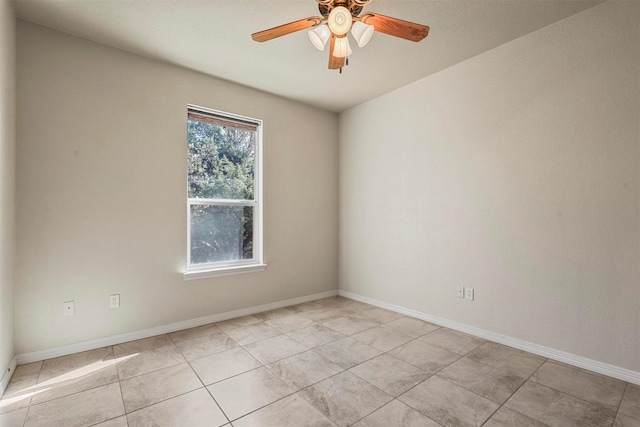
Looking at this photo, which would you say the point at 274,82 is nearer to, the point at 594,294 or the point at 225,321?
the point at 225,321

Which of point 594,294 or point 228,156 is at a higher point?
point 228,156

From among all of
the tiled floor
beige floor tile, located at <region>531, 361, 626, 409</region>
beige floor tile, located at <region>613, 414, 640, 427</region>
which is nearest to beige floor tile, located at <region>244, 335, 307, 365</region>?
the tiled floor

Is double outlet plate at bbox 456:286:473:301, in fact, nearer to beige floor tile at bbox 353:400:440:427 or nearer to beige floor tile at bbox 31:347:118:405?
beige floor tile at bbox 353:400:440:427

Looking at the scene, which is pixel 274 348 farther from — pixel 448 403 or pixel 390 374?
pixel 448 403

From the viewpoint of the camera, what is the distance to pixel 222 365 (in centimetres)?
226

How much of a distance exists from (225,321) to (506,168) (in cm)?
299

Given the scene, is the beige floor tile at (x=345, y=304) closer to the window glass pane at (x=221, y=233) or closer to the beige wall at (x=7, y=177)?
the window glass pane at (x=221, y=233)

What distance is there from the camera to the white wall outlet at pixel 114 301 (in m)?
2.61

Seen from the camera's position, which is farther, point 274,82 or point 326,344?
point 274,82

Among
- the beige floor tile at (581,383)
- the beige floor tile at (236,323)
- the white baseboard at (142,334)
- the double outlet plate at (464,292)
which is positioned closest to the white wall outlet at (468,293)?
the double outlet plate at (464,292)

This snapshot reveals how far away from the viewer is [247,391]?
6.32ft

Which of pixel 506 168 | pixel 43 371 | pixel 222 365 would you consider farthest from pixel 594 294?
pixel 43 371

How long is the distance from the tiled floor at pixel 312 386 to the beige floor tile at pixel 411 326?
0.08m

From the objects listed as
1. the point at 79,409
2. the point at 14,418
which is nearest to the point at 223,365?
the point at 79,409
